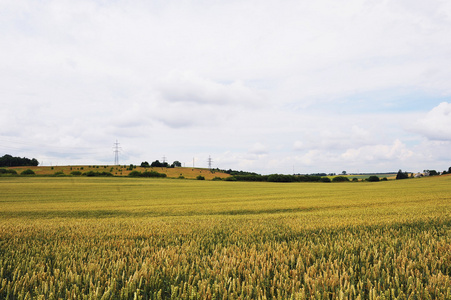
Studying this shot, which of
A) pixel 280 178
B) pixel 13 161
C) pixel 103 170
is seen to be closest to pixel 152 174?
pixel 103 170

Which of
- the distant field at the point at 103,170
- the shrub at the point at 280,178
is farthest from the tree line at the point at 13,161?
the shrub at the point at 280,178

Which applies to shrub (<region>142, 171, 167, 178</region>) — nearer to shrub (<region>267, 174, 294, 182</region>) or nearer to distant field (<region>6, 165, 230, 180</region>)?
distant field (<region>6, 165, 230, 180</region>)

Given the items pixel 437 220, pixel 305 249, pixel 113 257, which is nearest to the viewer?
pixel 113 257

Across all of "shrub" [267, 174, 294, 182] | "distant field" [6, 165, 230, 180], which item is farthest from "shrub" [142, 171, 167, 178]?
"shrub" [267, 174, 294, 182]

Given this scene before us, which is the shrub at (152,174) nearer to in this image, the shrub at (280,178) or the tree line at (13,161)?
the shrub at (280,178)

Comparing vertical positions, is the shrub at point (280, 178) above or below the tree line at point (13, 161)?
below

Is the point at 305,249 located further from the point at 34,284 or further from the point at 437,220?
the point at 437,220

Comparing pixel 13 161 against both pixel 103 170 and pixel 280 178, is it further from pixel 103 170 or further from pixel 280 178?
pixel 280 178

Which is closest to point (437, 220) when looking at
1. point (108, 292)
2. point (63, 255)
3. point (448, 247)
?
point (448, 247)

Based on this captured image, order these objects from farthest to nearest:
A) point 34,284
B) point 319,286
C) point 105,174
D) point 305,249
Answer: point 105,174 → point 305,249 → point 34,284 → point 319,286

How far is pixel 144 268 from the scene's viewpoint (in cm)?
272

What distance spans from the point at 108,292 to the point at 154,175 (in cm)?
10819

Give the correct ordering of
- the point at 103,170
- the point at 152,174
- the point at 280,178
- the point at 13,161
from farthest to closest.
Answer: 1. the point at 13,161
2. the point at 152,174
3. the point at 280,178
4. the point at 103,170

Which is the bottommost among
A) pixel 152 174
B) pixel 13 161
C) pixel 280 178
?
pixel 280 178
